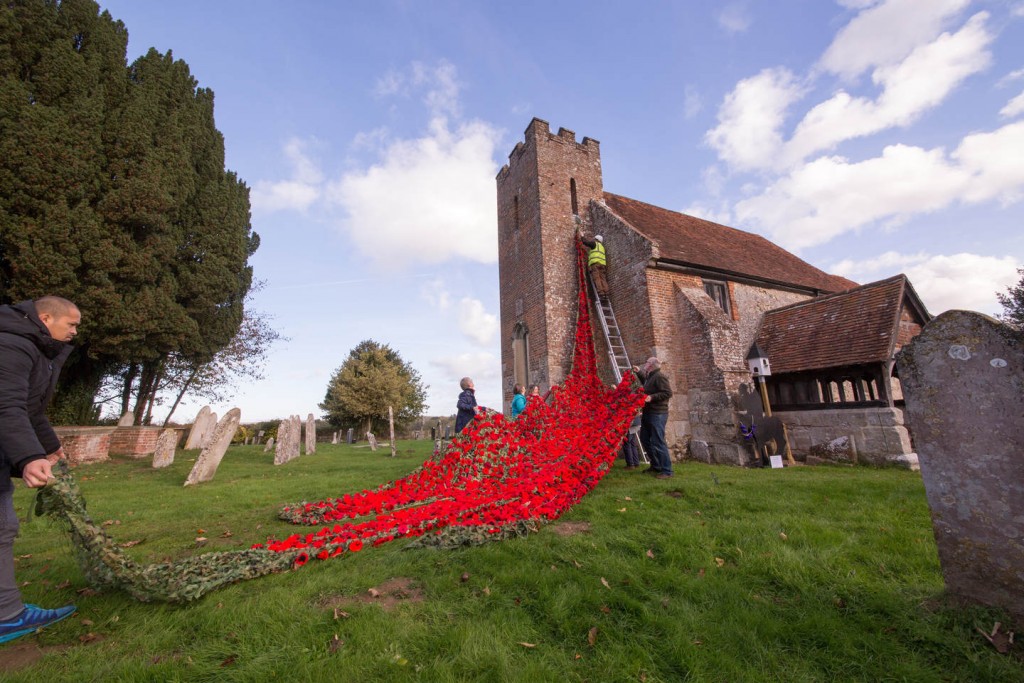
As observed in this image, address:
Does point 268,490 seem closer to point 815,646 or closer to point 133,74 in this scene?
point 815,646

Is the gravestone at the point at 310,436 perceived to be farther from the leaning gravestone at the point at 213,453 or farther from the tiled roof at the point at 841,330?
the tiled roof at the point at 841,330

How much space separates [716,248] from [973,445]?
13.7 m

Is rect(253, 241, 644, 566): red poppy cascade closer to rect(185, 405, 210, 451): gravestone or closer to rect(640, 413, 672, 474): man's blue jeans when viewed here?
rect(640, 413, 672, 474): man's blue jeans

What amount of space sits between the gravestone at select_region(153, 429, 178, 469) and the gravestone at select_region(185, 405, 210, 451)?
158 inches

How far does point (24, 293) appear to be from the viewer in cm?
1059

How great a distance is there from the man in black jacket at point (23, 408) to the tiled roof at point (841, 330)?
44.9 feet

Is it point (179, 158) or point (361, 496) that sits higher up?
point (179, 158)

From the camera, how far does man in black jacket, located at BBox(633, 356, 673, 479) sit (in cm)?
751

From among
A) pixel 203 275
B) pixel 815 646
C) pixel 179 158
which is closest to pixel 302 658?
pixel 815 646

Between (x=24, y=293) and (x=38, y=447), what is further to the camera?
(x=24, y=293)

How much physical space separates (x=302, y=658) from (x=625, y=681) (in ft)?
6.23

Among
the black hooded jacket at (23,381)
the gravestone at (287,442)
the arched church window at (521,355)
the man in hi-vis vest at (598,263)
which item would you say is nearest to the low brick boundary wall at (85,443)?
the gravestone at (287,442)

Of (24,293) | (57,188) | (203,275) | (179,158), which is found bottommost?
A: (24,293)

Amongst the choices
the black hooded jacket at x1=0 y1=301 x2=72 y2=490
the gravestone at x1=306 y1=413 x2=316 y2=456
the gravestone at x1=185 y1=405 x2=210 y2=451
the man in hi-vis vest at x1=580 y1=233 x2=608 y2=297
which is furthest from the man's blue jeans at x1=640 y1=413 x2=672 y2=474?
the gravestone at x1=185 y1=405 x2=210 y2=451
